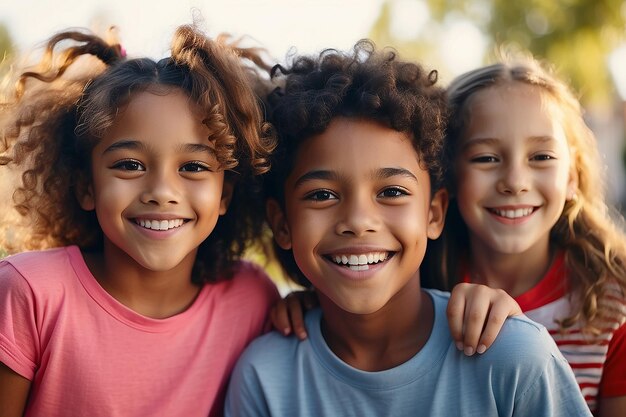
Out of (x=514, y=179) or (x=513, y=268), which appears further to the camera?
(x=513, y=268)

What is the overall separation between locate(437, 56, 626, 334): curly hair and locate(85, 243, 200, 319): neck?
1.01 metres

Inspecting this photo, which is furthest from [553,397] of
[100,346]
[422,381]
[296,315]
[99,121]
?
[99,121]

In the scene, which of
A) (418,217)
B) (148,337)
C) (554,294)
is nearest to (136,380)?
(148,337)

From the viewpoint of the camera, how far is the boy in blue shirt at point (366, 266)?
2270mm

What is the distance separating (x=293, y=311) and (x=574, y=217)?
1.20 meters

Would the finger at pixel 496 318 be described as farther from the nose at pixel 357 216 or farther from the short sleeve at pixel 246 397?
the short sleeve at pixel 246 397

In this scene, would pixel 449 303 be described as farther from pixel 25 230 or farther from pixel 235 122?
pixel 25 230

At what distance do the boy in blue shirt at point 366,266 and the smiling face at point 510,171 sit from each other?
0.22 m

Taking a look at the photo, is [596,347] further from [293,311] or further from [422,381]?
[293,311]

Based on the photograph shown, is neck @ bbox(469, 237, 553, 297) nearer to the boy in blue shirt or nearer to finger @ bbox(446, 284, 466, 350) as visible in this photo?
the boy in blue shirt

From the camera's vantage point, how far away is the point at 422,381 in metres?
2.29

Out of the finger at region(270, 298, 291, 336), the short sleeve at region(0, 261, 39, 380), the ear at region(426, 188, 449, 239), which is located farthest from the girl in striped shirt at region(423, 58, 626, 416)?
the short sleeve at region(0, 261, 39, 380)

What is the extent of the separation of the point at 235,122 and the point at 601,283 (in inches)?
56.8

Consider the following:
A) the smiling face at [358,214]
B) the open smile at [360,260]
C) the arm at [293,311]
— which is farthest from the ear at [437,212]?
the arm at [293,311]
